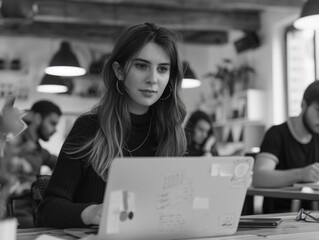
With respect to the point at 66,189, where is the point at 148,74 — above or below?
above

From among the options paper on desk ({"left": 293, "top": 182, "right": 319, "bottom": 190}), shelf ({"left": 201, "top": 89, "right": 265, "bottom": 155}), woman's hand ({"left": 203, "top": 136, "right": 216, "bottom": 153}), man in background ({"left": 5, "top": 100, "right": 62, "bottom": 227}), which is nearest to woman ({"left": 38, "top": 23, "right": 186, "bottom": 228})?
man in background ({"left": 5, "top": 100, "right": 62, "bottom": 227})

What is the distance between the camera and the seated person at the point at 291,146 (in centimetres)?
303

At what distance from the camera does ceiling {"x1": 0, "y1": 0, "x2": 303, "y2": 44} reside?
7.22 m

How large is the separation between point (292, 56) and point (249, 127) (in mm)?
1222

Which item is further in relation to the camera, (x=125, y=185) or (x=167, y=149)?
(x=167, y=149)

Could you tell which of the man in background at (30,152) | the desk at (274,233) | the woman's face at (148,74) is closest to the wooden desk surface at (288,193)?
the desk at (274,233)

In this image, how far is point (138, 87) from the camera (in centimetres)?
174

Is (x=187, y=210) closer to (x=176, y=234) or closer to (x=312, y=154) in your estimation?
(x=176, y=234)

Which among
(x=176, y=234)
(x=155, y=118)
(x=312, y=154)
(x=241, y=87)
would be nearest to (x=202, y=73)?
(x=241, y=87)

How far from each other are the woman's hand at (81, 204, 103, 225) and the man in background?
161mm

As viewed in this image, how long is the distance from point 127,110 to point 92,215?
1.97ft

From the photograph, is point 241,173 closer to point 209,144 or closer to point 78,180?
point 78,180

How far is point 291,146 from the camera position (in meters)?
3.14

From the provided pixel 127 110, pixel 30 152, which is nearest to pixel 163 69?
pixel 127 110
